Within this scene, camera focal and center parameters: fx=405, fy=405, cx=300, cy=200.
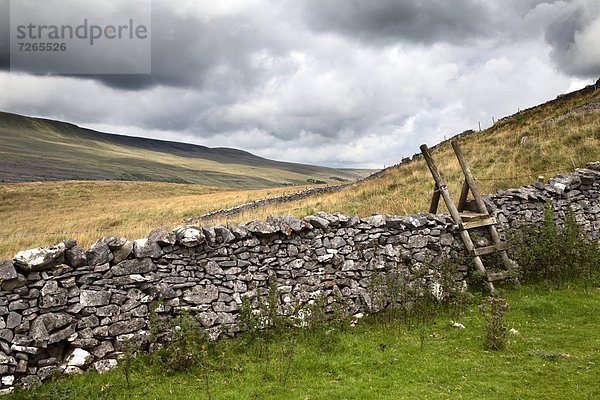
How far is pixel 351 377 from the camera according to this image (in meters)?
7.20

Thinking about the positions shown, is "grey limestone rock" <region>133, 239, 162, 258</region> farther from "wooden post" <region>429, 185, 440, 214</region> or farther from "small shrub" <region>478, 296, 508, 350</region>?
"wooden post" <region>429, 185, 440, 214</region>

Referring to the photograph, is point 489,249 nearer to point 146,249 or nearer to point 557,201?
point 557,201

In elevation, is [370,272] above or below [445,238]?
below

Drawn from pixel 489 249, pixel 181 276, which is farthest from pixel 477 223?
pixel 181 276

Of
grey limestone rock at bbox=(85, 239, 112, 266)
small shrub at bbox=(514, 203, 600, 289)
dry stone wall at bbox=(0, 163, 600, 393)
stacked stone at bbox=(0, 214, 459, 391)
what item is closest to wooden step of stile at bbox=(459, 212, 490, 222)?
dry stone wall at bbox=(0, 163, 600, 393)

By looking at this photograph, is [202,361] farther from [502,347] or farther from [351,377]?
[502,347]

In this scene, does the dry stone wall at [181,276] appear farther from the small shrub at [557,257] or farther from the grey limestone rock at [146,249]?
the small shrub at [557,257]

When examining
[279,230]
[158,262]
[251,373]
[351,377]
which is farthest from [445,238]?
[158,262]

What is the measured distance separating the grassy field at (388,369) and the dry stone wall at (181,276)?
62 cm

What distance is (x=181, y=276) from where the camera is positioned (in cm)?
868

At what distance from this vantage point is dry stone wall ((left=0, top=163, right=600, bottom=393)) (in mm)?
7316

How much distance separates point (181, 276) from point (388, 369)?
4590 mm

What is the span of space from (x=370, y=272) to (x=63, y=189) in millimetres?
64202

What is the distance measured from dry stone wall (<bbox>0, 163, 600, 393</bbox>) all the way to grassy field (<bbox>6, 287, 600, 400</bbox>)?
622 mm
